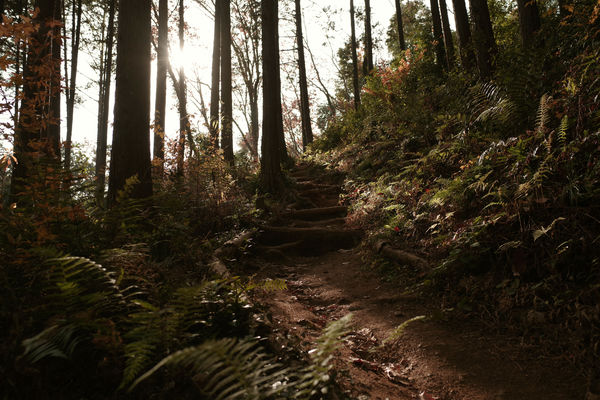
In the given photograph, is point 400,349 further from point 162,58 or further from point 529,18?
point 162,58

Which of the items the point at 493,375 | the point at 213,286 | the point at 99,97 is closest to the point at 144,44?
the point at 213,286

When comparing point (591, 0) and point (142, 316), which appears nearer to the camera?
point (142, 316)

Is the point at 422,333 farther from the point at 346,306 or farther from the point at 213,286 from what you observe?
the point at 213,286

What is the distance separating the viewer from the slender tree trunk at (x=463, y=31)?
8.56 meters

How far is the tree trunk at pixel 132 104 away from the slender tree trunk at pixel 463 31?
764 cm

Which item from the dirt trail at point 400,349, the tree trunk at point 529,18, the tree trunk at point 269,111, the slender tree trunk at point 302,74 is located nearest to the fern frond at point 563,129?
the dirt trail at point 400,349

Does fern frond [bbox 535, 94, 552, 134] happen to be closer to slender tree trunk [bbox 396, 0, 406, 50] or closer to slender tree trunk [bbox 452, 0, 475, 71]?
slender tree trunk [bbox 452, 0, 475, 71]

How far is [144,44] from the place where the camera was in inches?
188

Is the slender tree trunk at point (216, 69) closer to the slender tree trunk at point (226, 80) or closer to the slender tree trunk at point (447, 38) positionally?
the slender tree trunk at point (226, 80)

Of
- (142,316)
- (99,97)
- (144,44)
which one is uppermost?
(99,97)

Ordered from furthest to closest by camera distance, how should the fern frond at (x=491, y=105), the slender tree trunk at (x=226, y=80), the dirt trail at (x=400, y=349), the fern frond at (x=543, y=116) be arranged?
the slender tree trunk at (x=226, y=80)
the fern frond at (x=491, y=105)
the fern frond at (x=543, y=116)
the dirt trail at (x=400, y=349)

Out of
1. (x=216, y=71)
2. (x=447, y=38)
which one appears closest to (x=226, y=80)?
(x=216, y=71)

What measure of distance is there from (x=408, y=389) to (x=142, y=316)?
1861 millimetres

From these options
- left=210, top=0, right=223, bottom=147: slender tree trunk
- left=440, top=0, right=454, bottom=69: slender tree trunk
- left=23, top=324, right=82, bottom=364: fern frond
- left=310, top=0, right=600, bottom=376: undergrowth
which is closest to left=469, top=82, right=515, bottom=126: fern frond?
left=310, top=0, right=600, bottom=376: undergrowth
